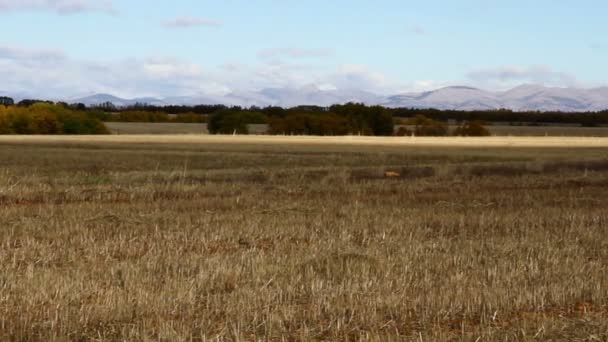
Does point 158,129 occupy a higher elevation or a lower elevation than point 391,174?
lower

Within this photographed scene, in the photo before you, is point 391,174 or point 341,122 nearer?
point 391,174

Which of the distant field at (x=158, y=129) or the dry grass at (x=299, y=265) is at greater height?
the dry grass at (x=299, y=265)

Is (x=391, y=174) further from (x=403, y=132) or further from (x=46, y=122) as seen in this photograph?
(x=46, y=122)

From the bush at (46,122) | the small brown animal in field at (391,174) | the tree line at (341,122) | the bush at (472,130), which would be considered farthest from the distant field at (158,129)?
the small brown animal in field at (391,174)

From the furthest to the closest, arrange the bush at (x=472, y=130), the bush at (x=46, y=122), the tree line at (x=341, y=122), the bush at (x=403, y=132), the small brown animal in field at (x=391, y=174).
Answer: the bush at (x=403, y=132) < the bush at (x=472, y=130) < the bush at (x=46, y=122) < the tree line at (x=341, y=122) < the small brown animal in field at (x=391, y=174)

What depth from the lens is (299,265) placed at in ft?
35.7

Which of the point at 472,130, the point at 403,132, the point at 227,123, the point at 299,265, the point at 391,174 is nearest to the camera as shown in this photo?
the point at 299,265

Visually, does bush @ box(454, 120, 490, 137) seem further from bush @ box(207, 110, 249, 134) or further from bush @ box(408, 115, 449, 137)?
bush @ box(207, 110, 249, 134)

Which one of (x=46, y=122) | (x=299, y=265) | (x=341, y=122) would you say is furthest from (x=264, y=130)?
(x=299, y=265)

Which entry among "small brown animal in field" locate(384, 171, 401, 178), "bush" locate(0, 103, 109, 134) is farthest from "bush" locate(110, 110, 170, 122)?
"small brown animal in field" locate(384, 171, 401, 178)

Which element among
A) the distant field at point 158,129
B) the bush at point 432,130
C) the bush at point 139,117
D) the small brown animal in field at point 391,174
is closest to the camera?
the small brown animal in field at point 391,174

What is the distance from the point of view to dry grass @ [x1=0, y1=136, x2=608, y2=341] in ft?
25.5

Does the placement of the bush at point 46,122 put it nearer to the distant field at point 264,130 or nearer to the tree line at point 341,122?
the distant field at point 264,130

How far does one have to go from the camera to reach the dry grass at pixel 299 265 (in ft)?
25.5
